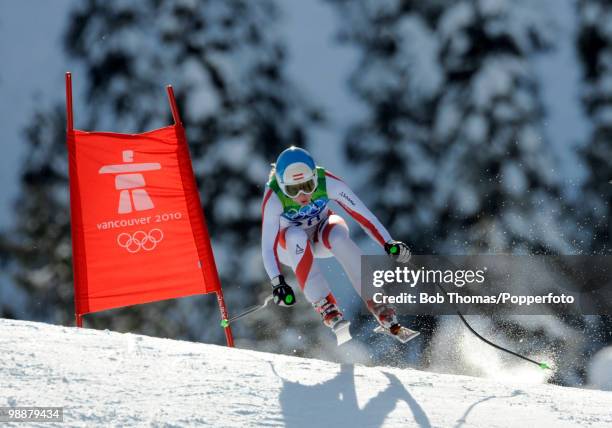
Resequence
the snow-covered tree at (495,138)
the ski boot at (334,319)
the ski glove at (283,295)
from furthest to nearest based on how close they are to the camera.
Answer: the snow-covered tree at (495,138)
the ski boot at (334,319)
the ski glove at (283,295)

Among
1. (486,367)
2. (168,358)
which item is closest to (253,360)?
(168,358)

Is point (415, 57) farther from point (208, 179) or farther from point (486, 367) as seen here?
point (486, 367)

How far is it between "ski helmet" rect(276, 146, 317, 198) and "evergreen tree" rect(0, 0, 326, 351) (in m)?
10.7

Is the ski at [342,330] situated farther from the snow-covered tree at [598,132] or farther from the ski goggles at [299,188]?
the snow-covered tree at [598,132]

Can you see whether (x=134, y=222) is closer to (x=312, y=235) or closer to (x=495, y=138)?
(x=312, y=235)

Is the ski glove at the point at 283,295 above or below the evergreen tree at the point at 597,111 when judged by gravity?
below

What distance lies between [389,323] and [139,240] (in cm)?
225

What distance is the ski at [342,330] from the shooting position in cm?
476

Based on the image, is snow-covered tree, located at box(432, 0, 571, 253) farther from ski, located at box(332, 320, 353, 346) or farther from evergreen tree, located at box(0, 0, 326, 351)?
ski, located at box(332, 320, 353, 346)

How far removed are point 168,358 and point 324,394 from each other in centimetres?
81

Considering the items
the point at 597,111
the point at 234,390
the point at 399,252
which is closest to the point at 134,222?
the point at 399,252

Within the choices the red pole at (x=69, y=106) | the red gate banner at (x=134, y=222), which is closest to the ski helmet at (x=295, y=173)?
the red gate banner at (x=134, y=222)

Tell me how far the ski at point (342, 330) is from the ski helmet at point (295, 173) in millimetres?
769

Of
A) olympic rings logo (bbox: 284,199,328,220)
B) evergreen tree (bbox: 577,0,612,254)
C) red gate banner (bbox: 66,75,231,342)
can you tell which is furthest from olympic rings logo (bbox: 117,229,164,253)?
evergreen tree (bbox: 577,0,612,254)
